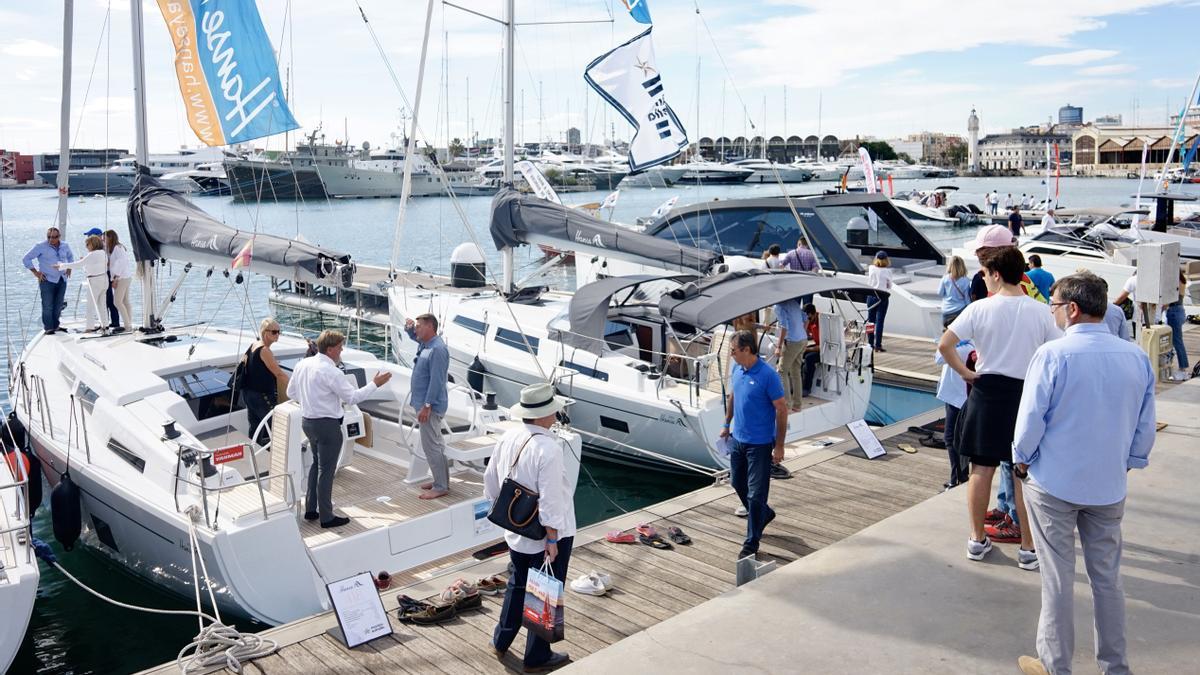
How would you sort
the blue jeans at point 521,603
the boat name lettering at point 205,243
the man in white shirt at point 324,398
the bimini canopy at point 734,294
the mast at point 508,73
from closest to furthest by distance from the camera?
the blue jeans at point 521,603, the man in white shirt at point 324,398, the bimini canopy at point 734,294, the boat name lettering at point 205,243, the mast at point 508,73

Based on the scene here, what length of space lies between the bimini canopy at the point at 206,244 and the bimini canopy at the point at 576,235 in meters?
4.59

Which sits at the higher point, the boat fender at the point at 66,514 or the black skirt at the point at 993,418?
the black skirt at the point at 993,418

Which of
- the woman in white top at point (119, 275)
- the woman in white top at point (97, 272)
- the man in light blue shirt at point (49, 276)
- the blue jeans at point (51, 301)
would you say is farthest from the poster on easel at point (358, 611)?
the blue jeans at point (51, 301)

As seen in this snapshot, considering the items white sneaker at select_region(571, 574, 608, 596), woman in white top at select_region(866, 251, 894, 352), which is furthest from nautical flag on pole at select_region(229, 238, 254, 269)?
woman in white top at select_region(866, 251, 894, 352)

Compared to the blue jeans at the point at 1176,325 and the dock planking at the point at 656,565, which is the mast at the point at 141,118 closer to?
the dock planking at the point at 656,565

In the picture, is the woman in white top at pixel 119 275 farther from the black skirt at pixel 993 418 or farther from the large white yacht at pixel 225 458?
the black skirt at pixel 993 418

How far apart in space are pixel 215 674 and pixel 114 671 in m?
2.71

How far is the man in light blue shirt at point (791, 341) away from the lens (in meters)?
10.6

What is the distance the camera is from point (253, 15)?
965cm

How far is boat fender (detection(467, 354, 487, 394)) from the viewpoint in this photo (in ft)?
43.3

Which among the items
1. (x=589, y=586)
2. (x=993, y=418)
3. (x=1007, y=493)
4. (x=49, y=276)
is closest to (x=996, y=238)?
(x=993, y=418)

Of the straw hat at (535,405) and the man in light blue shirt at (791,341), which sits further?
the man in light blue shirt at (791,341)

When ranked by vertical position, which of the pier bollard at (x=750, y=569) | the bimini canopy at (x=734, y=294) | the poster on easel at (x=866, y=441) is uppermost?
the bimini canopy at (x=734, y=294)

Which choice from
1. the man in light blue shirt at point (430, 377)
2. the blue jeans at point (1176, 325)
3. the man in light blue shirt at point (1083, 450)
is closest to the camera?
the man in light blue shirt at point (1083, 450)
